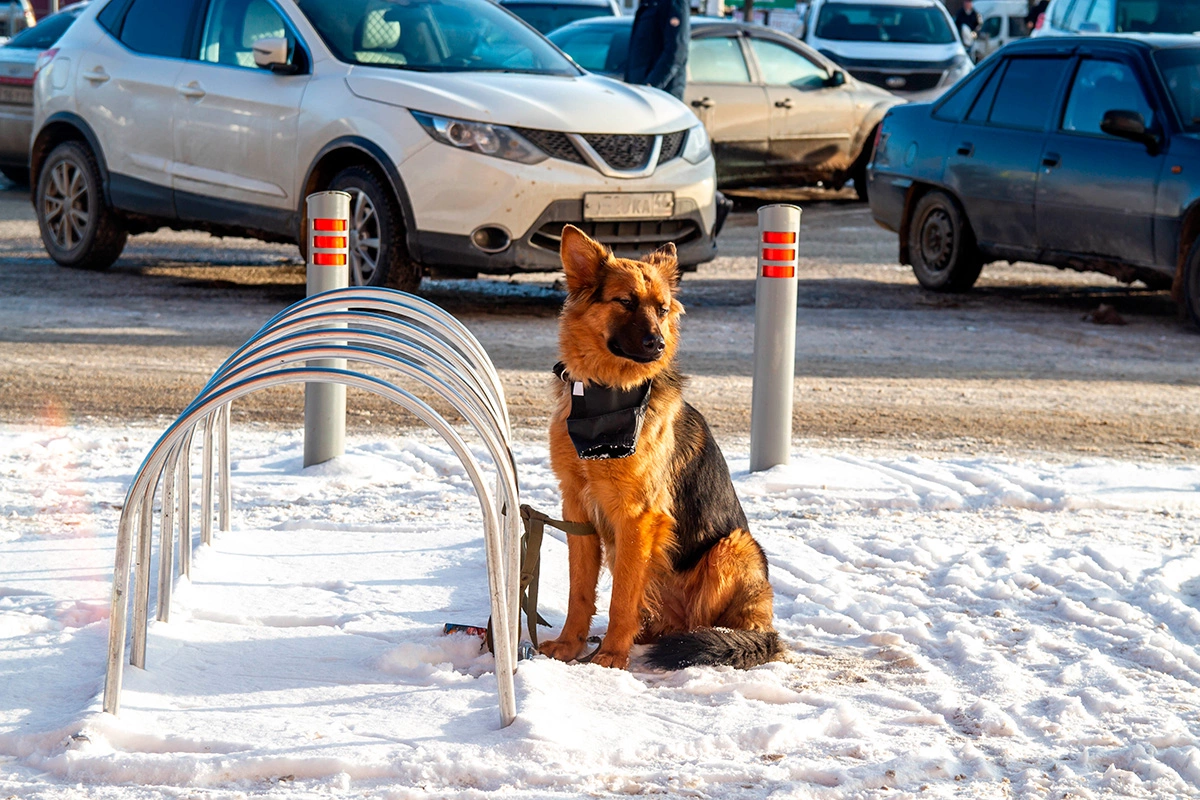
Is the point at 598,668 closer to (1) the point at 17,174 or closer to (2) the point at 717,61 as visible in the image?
(2) the point at 717,61

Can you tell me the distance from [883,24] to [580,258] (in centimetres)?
1704

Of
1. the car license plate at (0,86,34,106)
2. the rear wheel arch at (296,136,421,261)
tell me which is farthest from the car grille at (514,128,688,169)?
the car license plate at (0,86,34,106)

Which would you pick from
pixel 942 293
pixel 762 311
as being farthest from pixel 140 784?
pixel 942 293

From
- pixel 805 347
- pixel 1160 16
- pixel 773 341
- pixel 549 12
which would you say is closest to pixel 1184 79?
pixel 805 347

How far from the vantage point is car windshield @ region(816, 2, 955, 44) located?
19.7 m

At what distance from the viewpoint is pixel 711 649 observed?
402 centimetres

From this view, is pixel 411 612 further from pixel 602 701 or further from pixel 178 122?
pixel 178 122

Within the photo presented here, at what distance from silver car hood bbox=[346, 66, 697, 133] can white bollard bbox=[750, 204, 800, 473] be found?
319cm

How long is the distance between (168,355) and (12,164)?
9.09 metres

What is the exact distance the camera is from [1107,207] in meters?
10.1

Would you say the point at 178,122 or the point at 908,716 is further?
the point at 178,122

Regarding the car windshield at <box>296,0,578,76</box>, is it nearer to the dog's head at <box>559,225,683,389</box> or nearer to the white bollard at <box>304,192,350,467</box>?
the white bollard at <box>304,192,350,467</box>

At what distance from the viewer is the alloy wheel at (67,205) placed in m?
11.1

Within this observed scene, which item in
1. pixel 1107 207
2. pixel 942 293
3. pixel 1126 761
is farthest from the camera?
pixel 942 293
